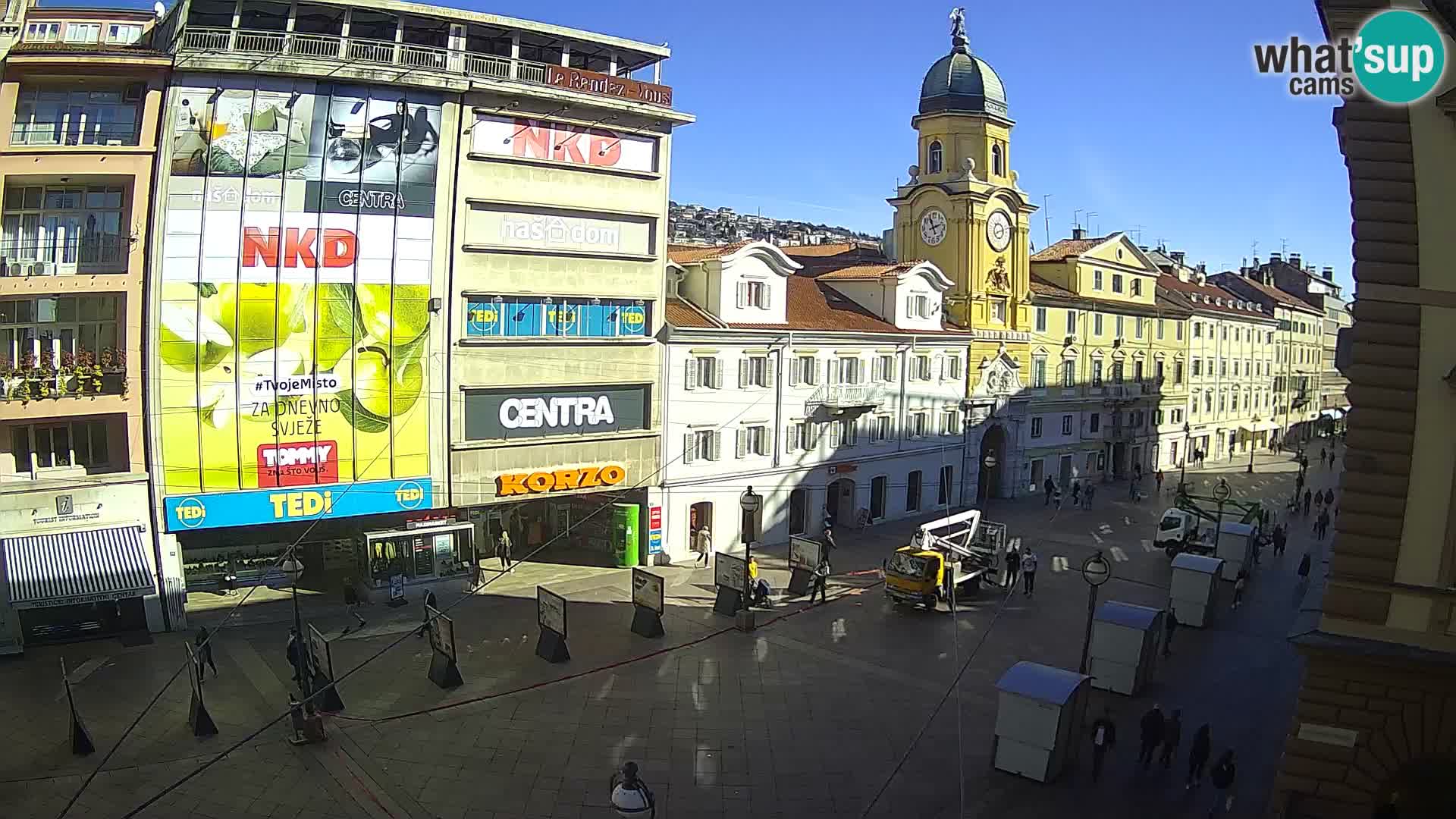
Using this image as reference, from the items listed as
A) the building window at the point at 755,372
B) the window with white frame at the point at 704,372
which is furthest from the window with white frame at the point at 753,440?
the window with white frame at the point at 704,372

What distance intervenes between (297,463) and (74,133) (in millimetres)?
10464

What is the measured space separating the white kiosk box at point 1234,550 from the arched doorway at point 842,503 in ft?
48.0

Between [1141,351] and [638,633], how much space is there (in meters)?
47.3

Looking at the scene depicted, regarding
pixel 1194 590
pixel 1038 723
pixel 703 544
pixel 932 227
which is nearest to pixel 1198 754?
pixel 1038 723

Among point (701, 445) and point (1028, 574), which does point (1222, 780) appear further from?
point (701, 445)

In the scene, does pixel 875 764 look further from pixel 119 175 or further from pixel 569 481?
pixel 119 175

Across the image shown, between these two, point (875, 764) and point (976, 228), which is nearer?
point (875, 764)

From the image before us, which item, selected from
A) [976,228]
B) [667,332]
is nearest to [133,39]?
[667,332]

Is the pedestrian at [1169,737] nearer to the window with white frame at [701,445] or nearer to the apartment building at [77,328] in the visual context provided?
the window with white frame at [701,445]

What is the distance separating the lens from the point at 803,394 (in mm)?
41031

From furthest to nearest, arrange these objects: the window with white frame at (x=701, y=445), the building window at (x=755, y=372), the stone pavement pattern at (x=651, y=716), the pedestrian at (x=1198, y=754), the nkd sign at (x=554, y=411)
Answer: the building window at (x=755, y=372) < the window with white frame at (x=701, y=445) < the nkd sign at (x=554, y=411) < the pedestrian at (x=1198, y=754) < the stone pavement pattern at (x=651, y=716)

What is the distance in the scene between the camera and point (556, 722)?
70.3 feet

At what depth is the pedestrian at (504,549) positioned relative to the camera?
1369 inches

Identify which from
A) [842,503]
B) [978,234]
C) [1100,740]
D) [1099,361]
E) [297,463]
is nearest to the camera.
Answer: [1100,740]
